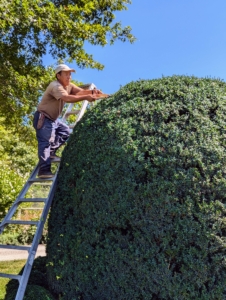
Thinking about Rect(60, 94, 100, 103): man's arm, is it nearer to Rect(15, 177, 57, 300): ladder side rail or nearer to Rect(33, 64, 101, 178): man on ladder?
Rect(33, 64, 101, 178): man on ladder

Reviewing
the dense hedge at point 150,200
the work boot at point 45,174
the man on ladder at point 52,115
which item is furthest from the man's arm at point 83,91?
the work boot at point 45,174

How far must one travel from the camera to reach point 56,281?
4.32m

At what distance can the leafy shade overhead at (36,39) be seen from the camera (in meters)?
9.86

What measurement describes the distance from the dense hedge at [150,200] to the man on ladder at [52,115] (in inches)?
29.0

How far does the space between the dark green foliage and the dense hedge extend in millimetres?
233

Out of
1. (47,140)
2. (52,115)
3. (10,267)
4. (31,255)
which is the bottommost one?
(10,267)

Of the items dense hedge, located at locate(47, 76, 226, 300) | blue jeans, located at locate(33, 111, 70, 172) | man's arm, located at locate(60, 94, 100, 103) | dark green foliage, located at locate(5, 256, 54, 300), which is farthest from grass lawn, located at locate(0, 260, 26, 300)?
man's arm, located at locate(60, 94, 100, 103)

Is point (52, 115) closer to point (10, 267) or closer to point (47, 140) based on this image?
point (47, 140)

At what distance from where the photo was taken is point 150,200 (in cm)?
352

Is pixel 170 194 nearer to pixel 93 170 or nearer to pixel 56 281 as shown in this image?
pixel 93 170

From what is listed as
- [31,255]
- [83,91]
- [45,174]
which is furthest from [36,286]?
[83,91]

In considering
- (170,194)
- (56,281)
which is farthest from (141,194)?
(56,281)

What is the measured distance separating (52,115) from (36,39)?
7.16m

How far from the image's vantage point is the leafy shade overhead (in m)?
9.86
